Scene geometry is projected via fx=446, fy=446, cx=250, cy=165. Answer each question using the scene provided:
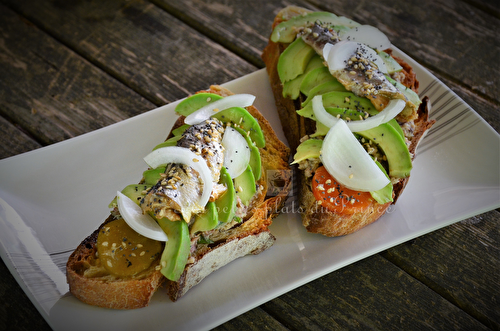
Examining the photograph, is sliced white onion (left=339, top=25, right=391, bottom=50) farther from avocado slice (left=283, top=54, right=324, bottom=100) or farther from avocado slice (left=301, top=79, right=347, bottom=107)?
avocado slice (left=301, top=79, right=347, bottom=107)

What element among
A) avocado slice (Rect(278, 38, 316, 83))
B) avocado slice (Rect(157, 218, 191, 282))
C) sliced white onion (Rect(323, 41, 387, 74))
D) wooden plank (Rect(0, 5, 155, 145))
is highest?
sliced white onion (Rect(323, 41, 387, 74))

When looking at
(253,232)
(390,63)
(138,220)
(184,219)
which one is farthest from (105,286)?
(390,63)

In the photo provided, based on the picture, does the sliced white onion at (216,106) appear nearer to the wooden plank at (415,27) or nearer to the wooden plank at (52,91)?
the wooden plank at (52,91)

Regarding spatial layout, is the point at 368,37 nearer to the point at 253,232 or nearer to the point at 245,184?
the point at 245,184

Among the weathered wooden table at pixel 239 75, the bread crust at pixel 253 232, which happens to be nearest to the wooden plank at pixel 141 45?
the weathered wooden table at pixel 239 75


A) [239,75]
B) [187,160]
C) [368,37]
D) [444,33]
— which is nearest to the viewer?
[187,160]

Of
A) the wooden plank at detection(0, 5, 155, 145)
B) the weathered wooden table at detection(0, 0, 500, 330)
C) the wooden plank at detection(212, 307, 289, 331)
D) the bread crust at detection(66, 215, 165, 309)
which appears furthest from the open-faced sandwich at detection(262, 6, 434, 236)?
the wooden plank at detection(0, 5, 155, 145)
